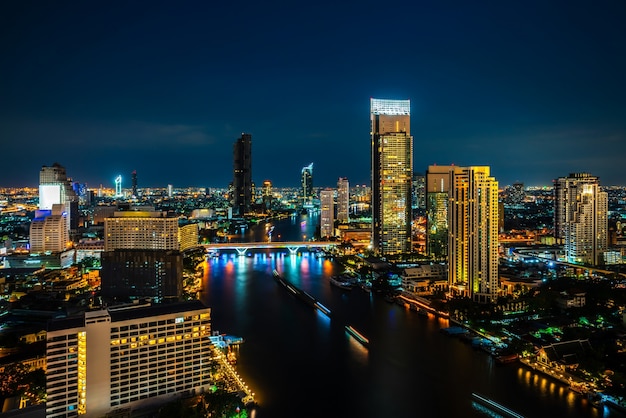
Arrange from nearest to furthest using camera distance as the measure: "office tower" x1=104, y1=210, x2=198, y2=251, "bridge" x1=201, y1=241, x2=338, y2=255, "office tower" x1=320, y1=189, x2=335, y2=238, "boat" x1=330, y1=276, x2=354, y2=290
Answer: "boat" x1=330, y1=276, x2=354, y2=290, "office tower" x1=104, y1=210, x2=198, y2=251, "bridge" x1=201, y1=241, x2=338, y2=255, "office tower" x1=320, y1=189, x2=335, y2=238

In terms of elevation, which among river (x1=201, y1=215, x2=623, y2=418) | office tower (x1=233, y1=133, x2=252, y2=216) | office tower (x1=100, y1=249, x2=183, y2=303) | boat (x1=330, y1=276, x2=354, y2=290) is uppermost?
office tower (x1=233, y1=133, x2=252, y2=216)

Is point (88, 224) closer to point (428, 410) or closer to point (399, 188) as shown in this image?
point (399, 188)

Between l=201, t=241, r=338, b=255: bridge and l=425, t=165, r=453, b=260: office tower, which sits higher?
l=425, t=165, r=453, b=260: office tower

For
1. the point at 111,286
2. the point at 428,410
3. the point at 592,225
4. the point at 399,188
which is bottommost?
the point at 428,410

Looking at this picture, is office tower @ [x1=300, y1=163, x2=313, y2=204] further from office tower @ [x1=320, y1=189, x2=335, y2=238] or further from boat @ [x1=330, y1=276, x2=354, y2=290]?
boat @ [x1=330, y1=276, x2=354, y2=290]

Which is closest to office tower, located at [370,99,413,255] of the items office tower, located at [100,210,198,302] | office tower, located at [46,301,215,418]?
office tower, located at [100,210,198,302]

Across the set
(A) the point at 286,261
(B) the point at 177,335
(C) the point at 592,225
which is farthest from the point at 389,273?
(B) the point at 177,335
